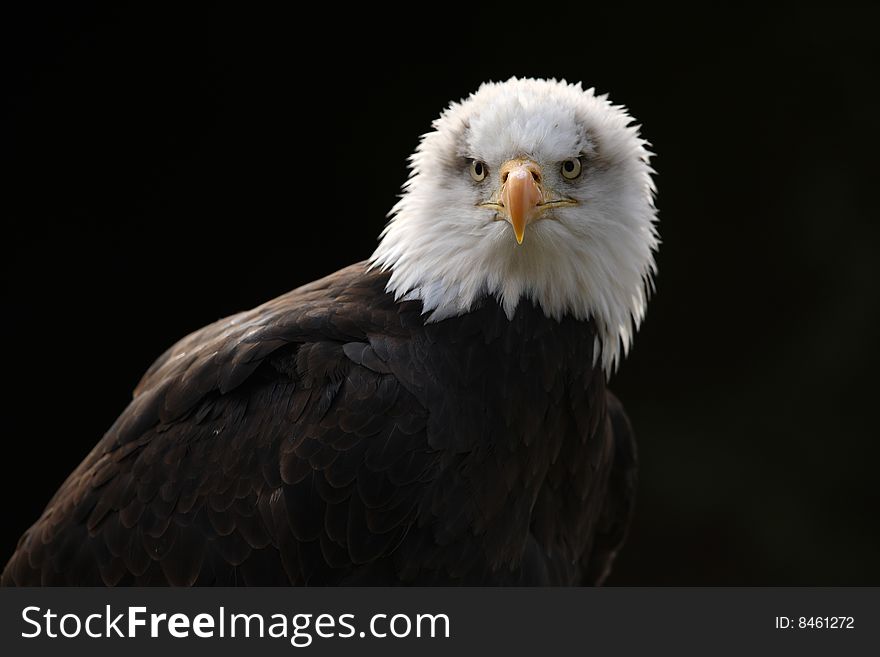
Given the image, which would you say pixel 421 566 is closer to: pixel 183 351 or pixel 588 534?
pixel 588 534

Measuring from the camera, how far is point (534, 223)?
8.59 ft

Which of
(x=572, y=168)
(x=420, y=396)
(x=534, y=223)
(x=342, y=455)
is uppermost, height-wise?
(x=572, y=168)

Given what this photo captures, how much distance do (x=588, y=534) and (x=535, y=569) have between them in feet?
1.28

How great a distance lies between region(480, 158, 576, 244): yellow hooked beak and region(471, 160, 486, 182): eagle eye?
0.23ft

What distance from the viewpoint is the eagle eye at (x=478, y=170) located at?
8.68ft

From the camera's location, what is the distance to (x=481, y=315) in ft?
8.87

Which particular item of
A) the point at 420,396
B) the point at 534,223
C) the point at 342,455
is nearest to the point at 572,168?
the point at 534,223

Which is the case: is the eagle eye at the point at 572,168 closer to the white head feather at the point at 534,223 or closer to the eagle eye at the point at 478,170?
the white head feather at the point at 534,223

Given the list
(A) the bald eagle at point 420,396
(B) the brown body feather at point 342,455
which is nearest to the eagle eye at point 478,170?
(A) the bald eagle at point 420,396

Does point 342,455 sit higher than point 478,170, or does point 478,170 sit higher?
point 478,170

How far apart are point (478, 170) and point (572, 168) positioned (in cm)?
24

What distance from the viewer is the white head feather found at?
103 inches

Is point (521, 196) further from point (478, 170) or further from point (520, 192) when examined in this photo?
point (478, 170)

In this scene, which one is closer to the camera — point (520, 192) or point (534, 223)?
point (520, 192)
